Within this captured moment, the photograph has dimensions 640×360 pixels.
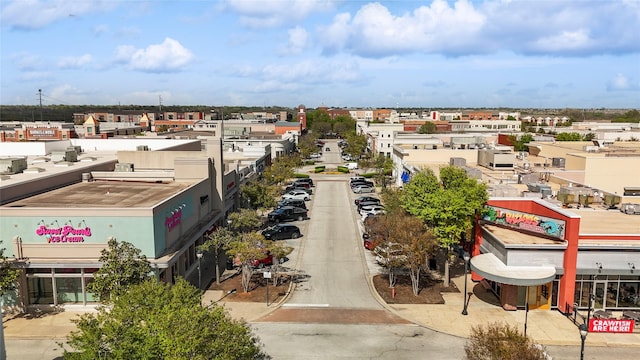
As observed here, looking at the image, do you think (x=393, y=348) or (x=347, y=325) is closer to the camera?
(x=393, y=348)

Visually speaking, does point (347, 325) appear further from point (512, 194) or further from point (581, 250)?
point (512, 194)

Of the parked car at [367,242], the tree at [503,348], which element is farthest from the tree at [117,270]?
the parked car at [367,242]

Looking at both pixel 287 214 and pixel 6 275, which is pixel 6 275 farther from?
pixel 287 214

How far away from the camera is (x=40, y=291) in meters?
26.9

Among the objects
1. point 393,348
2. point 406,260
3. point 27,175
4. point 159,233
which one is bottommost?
point 393,348

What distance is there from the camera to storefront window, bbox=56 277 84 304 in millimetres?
26844

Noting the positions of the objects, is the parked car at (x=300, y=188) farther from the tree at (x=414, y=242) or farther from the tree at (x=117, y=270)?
the tree at (x=117, y=270)

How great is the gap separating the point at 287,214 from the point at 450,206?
22488mm

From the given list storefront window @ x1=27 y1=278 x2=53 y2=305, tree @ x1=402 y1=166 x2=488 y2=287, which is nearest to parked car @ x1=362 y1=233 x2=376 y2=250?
tree @ x1=402 y1=166 x2=488 y2=287

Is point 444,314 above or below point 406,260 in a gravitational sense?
below

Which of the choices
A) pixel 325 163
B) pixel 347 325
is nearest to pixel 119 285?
pixel 347 325

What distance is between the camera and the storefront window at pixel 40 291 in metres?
26.8

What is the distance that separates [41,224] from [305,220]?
91.0ft

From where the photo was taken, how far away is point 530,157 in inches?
2502
